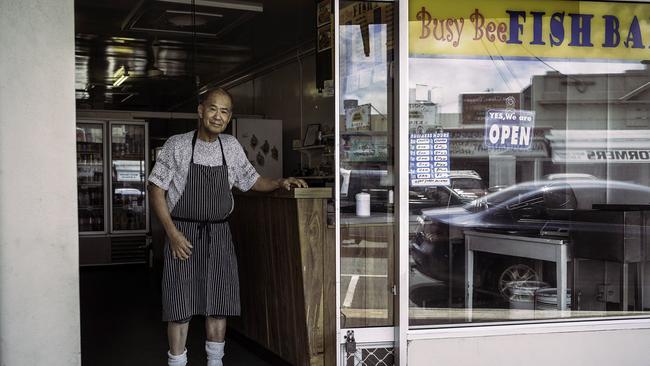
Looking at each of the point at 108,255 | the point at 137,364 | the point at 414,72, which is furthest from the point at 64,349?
the point at 108,255

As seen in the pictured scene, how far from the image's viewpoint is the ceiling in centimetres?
771

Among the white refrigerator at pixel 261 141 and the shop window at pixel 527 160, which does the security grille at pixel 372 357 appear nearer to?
the shop window at pixel 527 160

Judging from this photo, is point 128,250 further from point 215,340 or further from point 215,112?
point 215,112

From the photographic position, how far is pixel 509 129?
480cm

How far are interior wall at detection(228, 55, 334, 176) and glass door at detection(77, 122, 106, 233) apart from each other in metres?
2.48

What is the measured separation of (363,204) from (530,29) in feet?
5.29

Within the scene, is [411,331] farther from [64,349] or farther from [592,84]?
[592,84]

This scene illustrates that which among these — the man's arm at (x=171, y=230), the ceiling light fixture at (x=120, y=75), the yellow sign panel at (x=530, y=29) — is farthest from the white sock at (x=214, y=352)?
the ceiling light fixture at (x=120, y=75)

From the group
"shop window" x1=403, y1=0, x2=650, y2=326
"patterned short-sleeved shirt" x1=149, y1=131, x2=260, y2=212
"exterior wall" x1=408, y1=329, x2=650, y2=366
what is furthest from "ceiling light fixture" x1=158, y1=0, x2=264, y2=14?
"exterior wall" x1=408, y1=329, x2=650, y2=366

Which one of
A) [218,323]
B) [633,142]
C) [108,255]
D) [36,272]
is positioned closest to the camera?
[36,272]

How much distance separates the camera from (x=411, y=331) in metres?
3.85

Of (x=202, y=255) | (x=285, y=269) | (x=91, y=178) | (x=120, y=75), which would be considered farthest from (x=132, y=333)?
(x=120, y=75)

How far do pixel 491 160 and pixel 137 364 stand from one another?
2641 mm

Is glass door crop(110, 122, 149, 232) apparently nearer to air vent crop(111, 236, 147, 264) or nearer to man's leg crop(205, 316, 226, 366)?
air vent crop(111, 236, 147, 264)
